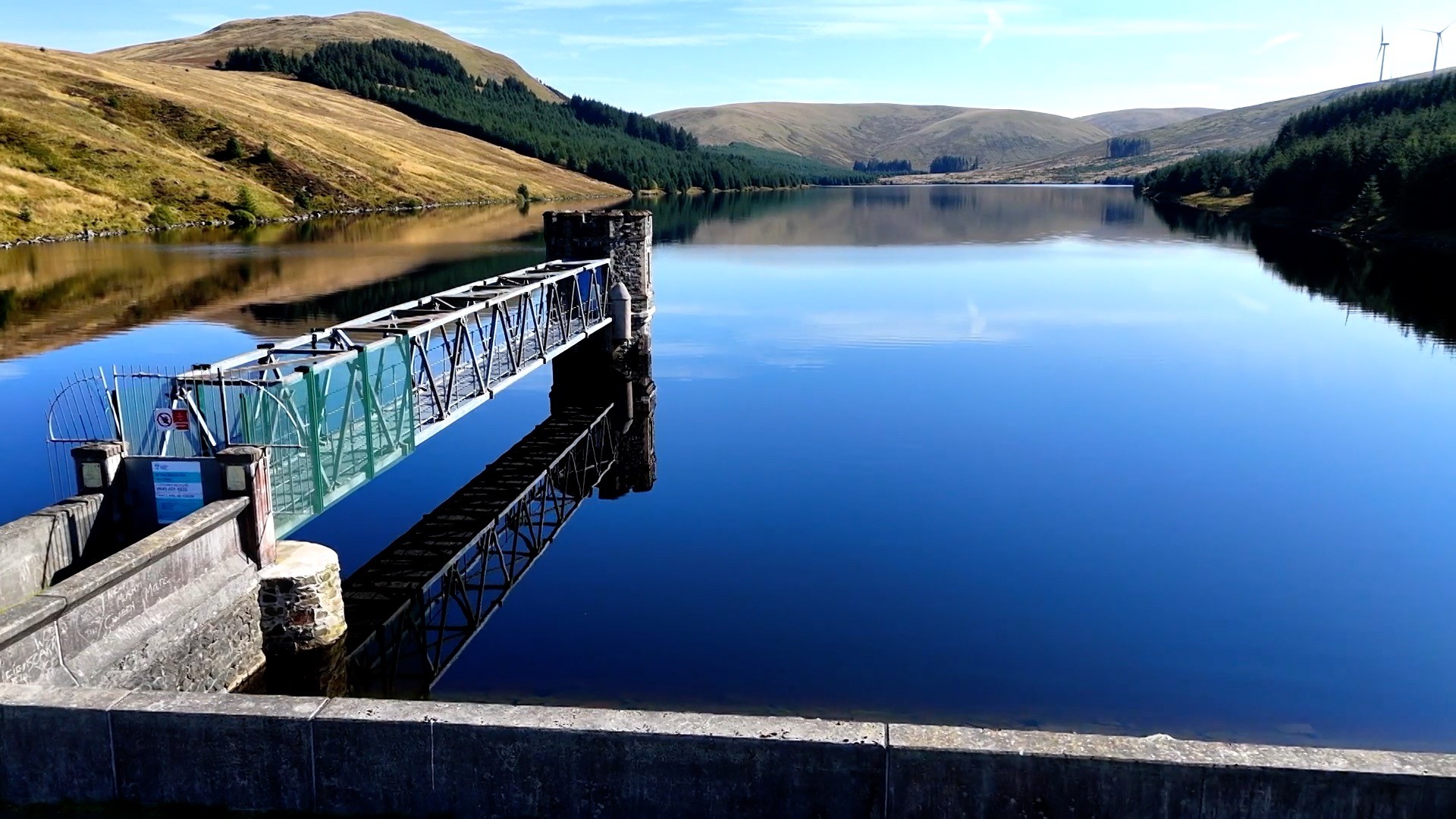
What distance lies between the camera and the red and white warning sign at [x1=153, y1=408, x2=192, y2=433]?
55.0 ft

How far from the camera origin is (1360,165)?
11312cm

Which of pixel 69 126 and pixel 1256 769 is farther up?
pixel 69 126

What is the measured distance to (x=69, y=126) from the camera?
364ft

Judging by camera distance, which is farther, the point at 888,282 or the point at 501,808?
the point at 888,282

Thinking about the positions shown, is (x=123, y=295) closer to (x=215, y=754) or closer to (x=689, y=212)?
(x=215, y=754)

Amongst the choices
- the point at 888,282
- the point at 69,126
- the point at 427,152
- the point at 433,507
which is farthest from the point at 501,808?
the point at 427,152

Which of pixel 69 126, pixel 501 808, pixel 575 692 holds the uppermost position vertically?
pixel 69 126

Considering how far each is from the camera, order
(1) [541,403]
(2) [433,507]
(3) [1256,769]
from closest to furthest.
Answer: (3) [1256,769] < (2) [433,507] < (1) [541,403]

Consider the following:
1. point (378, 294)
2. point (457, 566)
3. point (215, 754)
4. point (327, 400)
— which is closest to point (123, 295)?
point (378, 294)

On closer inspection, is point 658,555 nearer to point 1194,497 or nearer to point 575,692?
point 575,692

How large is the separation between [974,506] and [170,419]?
1746 cm

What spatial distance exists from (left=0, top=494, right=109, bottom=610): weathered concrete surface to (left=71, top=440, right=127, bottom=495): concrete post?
0.49ft

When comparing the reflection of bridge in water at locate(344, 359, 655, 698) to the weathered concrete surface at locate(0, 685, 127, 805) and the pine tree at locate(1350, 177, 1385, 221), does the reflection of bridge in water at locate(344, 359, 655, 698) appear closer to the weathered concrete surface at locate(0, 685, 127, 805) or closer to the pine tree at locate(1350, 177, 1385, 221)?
the weathered concrete surface at locate(0, 685, 127, 805)

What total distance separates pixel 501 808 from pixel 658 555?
13175 millimetres
